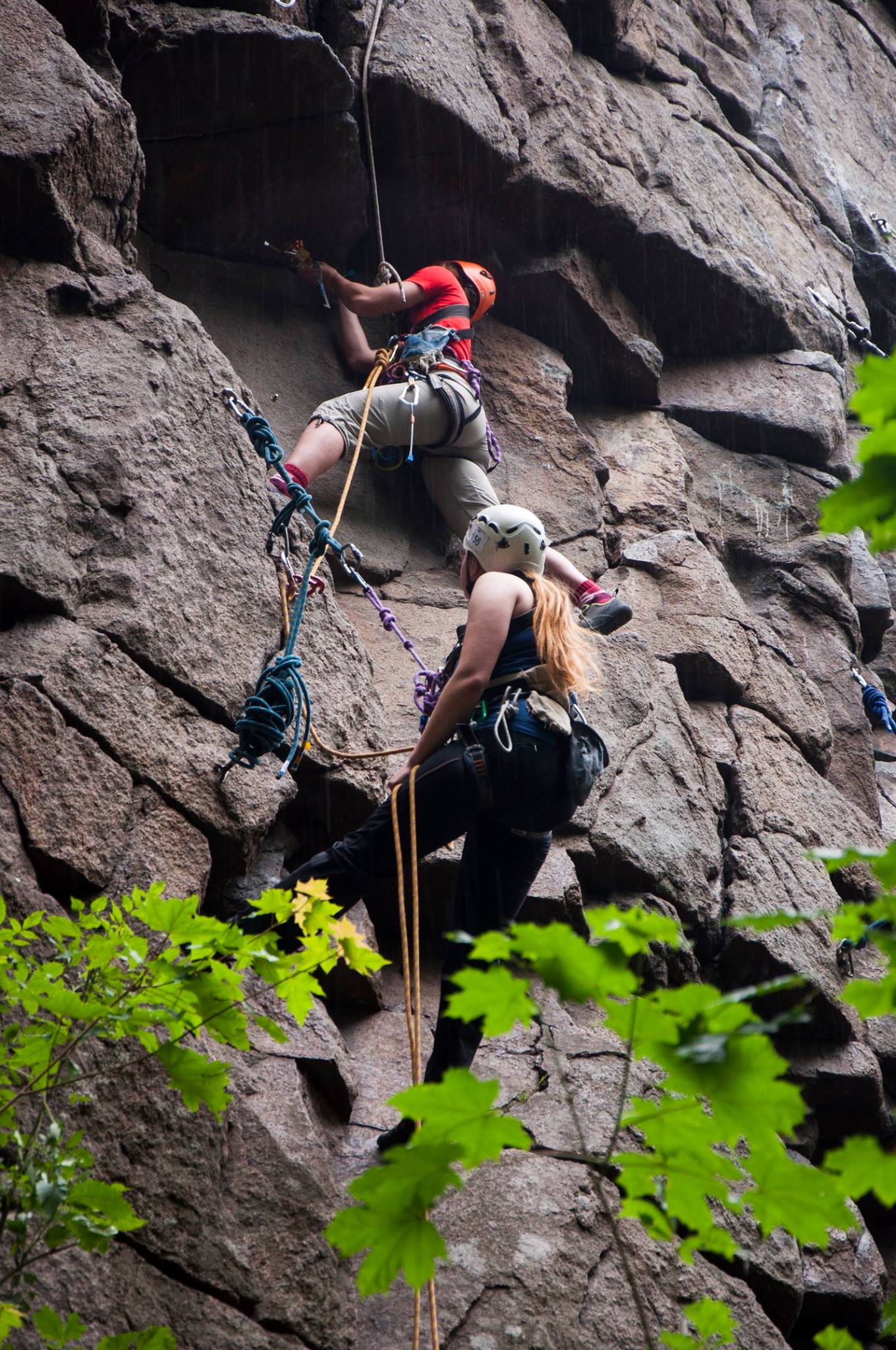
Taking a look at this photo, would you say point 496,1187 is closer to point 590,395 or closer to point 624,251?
point 590,395

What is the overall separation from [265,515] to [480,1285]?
2.81m

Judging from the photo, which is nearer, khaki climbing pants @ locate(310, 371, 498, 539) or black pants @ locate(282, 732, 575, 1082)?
black pants @ locate(282, 732, 575, 1082)

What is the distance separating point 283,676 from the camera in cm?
363

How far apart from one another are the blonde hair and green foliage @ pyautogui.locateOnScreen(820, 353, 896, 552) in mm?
2138

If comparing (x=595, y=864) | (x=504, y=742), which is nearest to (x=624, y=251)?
(x=595, y=864)

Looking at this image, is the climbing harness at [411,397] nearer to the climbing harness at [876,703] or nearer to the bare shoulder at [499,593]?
the bare shoulder at [499,593]

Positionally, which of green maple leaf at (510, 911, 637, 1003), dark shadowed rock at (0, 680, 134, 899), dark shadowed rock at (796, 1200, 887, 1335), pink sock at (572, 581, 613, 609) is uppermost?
green maple leaf at (510, 911, 637, 1003)

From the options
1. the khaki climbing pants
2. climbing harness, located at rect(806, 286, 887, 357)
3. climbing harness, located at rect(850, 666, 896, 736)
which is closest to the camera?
the khaki climbing pants

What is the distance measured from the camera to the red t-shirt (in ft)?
20.1

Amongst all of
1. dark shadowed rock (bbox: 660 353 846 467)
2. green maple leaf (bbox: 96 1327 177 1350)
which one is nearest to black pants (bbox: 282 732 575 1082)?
green maple leaf (bbox: 96 1327 177 1350)

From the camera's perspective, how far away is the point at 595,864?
4973mm

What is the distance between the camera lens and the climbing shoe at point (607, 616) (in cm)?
496

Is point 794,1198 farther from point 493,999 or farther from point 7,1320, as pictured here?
point 7,1320

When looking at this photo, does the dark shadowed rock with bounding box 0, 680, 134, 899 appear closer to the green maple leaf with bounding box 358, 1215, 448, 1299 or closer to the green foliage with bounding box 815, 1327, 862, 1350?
the green maple leaf with bounding box 358, 1215, 448, 1299
